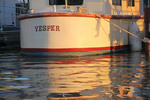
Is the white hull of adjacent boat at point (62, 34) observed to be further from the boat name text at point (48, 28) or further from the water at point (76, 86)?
the water at point (76, 86)

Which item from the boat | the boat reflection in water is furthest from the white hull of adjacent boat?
the boat reflection in water

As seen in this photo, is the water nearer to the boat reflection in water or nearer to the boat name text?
the boat reflection in water

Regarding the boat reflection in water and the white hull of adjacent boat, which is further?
the white hull of adjacent boat

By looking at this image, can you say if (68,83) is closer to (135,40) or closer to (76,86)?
(76,86)

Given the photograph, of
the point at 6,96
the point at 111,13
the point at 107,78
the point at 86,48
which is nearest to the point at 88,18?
the point at 86,48

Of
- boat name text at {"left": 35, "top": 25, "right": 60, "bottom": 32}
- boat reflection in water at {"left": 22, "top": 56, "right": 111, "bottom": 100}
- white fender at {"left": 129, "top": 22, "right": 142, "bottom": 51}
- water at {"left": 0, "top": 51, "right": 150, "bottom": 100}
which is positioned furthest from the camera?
white fender at {"left": 129, "top": 22, "right": 142, "bottom": 51}

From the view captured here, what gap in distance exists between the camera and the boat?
1326 centimetres

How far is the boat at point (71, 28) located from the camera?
13258 mm

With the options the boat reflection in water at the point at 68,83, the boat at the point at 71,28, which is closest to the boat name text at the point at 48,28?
the boat at the point at 71,28

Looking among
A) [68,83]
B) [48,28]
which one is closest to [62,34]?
[48,28]

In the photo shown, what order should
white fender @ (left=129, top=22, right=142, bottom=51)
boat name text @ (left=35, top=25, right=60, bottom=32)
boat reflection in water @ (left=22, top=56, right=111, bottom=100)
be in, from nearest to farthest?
boat reflection in water @ (left=22, top=56, right=111, bottom=100)
boat name text @ (left=35, top=25, right=60, bottom=32)
white fender @ (left=129, top=22, right=142, bottom=51)

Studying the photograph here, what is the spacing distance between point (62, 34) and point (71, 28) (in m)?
0.47

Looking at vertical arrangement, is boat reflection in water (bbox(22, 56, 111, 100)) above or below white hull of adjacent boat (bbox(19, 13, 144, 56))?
below

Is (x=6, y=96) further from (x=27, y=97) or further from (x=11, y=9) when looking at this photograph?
Answer: (x=11, y=9)
